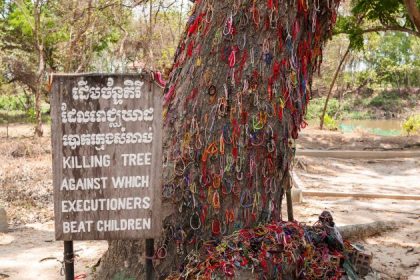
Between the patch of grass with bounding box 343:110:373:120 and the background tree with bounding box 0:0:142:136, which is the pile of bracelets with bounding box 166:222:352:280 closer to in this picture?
the background tree with bounding box 0:0:142:136

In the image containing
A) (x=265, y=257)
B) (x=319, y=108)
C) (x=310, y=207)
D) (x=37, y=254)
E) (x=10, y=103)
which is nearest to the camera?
(x=265, y=257)

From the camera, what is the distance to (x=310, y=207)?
309 inches

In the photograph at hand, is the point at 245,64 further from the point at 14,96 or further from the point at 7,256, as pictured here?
the point at 14,96

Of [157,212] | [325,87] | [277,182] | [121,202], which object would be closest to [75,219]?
[121,202]

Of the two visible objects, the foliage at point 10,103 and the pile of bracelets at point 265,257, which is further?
the foliage at point 10,103

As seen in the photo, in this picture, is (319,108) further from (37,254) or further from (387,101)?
(37,254)

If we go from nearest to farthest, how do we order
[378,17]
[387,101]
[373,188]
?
[373,188]
[378,17]
[387,101]

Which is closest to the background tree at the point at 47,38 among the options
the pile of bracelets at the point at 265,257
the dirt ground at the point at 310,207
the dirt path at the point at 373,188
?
the dirt ground at the point at 310,207

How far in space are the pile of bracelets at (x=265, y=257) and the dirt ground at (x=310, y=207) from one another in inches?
43.4

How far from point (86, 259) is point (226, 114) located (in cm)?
241

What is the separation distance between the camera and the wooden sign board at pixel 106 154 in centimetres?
305

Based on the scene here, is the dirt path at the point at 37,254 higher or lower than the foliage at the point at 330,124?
lower

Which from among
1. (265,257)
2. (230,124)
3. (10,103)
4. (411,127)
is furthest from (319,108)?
(265,257)

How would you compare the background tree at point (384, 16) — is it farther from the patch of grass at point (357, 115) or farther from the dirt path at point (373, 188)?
the patch of grass at point (357, 115)
